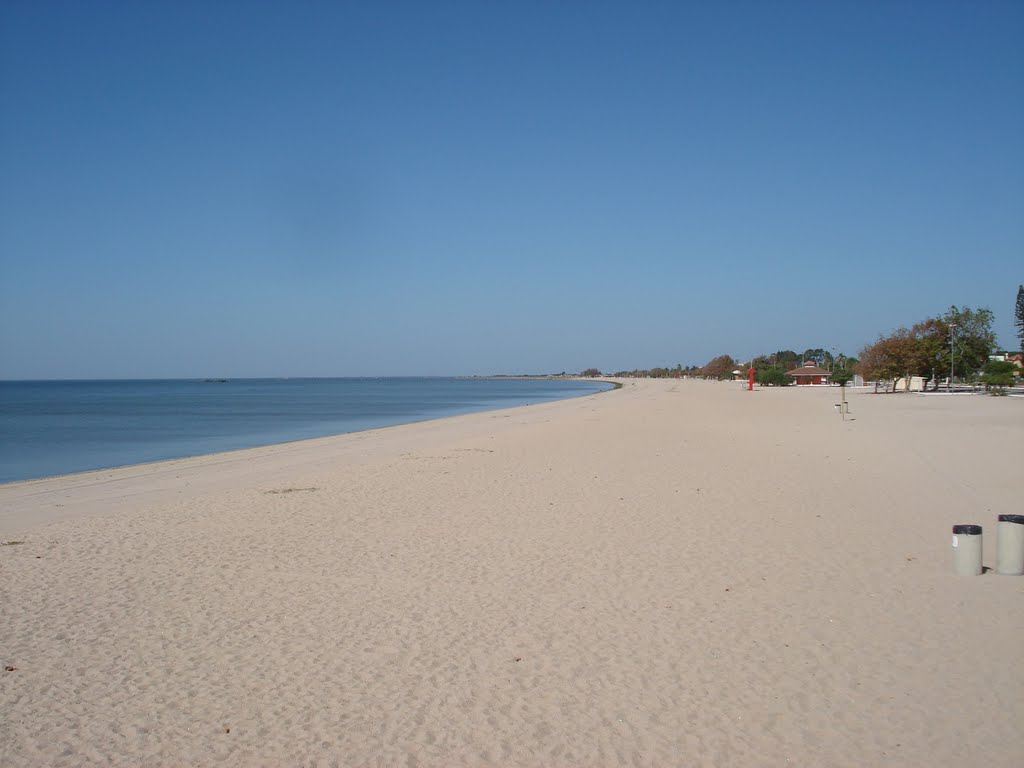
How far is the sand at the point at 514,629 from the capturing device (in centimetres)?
396

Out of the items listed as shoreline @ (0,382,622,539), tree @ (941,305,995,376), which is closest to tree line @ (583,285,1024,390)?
tree @ (941,305,995,376)

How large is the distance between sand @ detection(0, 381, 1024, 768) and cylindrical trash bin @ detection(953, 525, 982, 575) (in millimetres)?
172

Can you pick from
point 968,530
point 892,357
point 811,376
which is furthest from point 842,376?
point 811,376

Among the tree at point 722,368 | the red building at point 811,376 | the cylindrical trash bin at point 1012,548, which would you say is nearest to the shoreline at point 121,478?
the cylindrical trash bin at point 1012,548

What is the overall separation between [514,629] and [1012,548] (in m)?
4.85

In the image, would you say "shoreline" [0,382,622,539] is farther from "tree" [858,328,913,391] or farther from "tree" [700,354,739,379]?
"tree" [700,354,739,379]

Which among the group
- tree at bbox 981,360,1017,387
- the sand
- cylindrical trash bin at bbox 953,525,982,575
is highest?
tree at bbox 981,360,1017,387

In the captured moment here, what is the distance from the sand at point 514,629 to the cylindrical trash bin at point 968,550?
17cm

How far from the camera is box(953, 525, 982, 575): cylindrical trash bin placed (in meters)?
6.57

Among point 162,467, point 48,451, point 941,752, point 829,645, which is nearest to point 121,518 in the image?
point 162,467

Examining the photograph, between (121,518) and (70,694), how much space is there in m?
6.43

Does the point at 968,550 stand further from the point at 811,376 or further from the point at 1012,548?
the point at 811,376

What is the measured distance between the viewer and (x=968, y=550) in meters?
6.58

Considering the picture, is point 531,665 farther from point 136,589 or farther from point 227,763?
point 136,589
